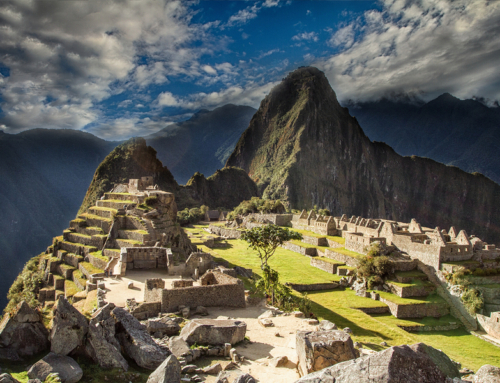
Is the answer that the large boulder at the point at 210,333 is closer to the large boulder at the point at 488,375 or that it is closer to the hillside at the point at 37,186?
the large boulder at the point at 488,375

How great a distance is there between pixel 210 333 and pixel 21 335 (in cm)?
506

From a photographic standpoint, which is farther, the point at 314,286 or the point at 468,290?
the point at 314,286

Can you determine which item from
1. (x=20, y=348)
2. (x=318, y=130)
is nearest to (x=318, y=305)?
(x=20, y=348)

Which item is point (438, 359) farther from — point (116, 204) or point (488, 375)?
point (116, 204)

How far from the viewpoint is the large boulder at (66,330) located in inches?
307

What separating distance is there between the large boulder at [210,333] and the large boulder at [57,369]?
385cm

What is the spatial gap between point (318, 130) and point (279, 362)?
615 ft

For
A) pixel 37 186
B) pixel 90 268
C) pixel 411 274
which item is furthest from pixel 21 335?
pixel 37 186

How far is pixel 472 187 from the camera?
19488 cm

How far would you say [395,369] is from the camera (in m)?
4.77

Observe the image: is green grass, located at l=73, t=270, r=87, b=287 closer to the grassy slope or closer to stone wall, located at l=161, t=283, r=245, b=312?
stone wall, located at l=161, t=283, r=245, b=312

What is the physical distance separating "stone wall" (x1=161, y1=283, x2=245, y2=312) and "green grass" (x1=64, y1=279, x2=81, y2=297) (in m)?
11.2

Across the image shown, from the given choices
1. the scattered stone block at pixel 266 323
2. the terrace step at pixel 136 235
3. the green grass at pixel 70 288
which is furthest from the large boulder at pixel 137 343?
the terrace step at pixel 136 235

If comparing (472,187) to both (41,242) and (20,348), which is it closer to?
(41,242)
